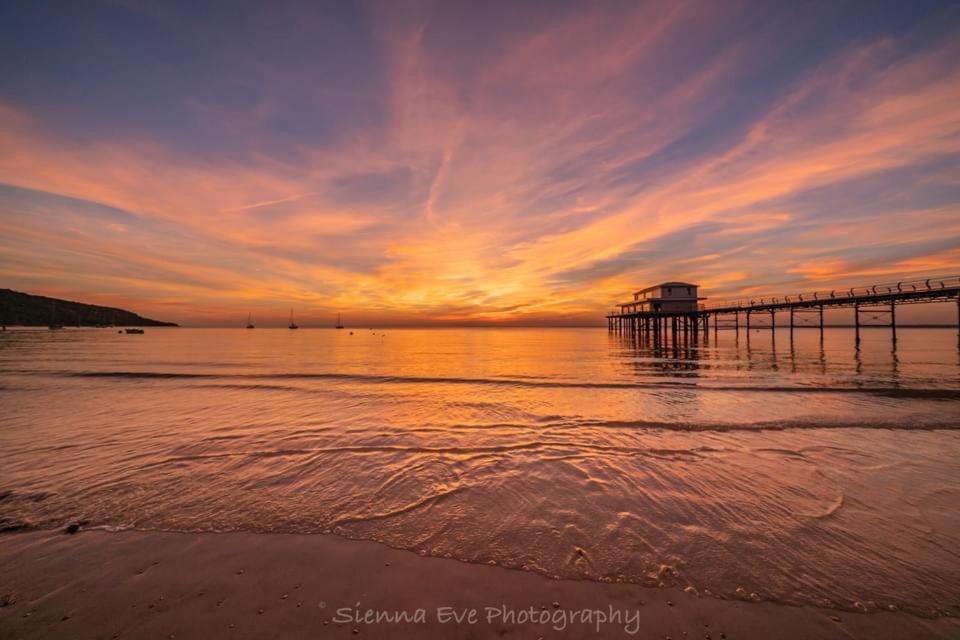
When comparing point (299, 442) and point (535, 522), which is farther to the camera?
point (299, 442)

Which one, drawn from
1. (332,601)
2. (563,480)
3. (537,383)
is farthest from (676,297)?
(332,601)

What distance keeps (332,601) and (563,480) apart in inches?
173

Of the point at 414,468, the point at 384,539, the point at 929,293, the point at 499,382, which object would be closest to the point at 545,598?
the point at 384,539

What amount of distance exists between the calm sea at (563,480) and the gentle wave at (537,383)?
1.39 meters

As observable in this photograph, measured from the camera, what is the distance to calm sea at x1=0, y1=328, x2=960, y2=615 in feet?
14.0

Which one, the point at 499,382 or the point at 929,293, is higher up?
the point at 929,293

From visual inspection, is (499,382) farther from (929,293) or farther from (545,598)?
(929,293)

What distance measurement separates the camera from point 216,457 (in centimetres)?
784

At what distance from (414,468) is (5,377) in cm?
2913

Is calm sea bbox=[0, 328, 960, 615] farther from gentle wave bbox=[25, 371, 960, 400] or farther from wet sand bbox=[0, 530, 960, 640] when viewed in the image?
gentle wave bbox=[25, 371, 960, 400]

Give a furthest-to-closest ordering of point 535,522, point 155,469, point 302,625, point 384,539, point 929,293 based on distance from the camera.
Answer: point 929,293, point 155,469, point 535,522, point 384,539, point 302,625

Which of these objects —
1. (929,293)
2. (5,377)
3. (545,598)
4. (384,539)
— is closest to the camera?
(545,598)

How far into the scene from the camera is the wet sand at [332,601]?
126 inches

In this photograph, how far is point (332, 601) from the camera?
11.7 feet
